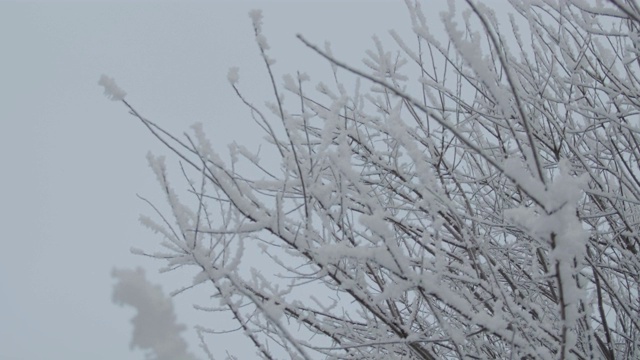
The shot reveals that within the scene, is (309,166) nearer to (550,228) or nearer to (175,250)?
(175,250)

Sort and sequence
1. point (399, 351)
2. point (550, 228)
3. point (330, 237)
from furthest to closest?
point (399, 351)
point (330, 237)
point (550, 228)

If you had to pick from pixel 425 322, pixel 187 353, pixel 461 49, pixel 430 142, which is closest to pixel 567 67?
→ pixel 430 142

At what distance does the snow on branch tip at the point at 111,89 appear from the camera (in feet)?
4.66

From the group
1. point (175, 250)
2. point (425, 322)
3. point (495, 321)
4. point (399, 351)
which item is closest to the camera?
point (495, 321)

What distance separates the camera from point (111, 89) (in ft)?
4.70

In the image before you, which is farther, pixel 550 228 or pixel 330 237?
pixel 330 237

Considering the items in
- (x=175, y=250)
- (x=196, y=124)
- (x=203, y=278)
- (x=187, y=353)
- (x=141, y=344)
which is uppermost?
(x=141, y=344)

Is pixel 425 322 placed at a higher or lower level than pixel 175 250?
lower

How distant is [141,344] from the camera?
79.3ft

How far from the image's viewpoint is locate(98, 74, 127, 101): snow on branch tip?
1421 mm

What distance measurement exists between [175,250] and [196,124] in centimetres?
42

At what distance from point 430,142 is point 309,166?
87 centimetres

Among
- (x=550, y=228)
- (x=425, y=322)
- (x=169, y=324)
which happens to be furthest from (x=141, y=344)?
(x=550, y=228)

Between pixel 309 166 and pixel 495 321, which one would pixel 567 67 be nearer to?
pixel 309 166
